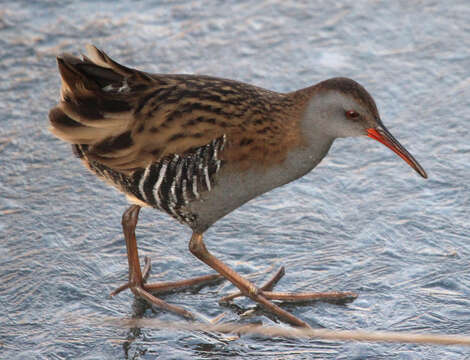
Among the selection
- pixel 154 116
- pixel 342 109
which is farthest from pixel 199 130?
pixel 342 109

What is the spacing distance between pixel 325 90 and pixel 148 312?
1327 mm

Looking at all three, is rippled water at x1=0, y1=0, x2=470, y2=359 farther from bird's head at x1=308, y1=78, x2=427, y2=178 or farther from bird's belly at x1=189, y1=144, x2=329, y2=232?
bird's head at x1=308, y1=78, x2=427, y2=178

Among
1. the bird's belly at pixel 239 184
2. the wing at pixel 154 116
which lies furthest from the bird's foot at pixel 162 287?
the wing at pixel 154 116

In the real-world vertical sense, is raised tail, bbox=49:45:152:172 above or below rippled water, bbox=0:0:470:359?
above

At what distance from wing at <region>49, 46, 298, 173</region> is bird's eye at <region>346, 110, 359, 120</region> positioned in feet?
0.83

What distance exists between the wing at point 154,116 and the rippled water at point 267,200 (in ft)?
2.22

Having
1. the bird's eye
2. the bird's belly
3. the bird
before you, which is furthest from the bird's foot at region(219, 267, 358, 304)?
the bird's eye

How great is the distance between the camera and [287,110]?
3.97 m

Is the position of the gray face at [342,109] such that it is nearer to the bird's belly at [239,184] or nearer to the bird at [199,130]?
the bird at [199,130]

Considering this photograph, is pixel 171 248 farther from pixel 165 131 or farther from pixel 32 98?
pixel 32 98

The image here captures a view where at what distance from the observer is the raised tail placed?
3900 mm

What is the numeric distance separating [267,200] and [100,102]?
1.28 metres

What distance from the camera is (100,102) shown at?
3.93 metres

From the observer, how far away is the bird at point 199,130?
3.87 meters
